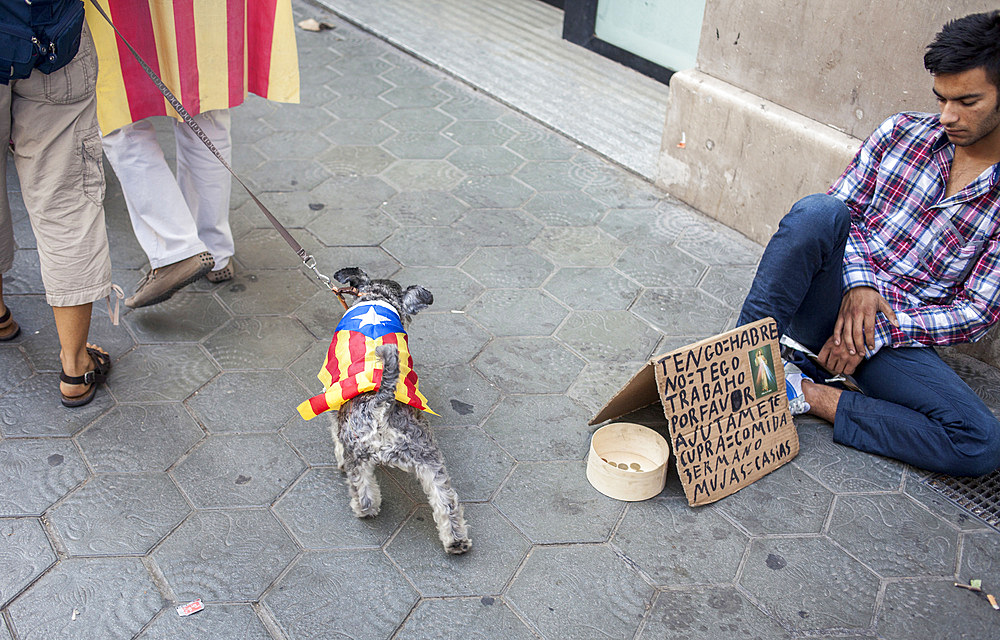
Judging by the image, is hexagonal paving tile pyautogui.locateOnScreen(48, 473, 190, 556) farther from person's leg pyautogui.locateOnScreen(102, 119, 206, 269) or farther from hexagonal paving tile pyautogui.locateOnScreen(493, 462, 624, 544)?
hexagonal paving tile pyautogui.locateOnScreen(493, 462, 624, 544)

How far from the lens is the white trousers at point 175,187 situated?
3.76 metres

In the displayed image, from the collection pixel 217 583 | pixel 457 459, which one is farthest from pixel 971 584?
pixel 217 583

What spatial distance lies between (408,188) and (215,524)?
2.72m

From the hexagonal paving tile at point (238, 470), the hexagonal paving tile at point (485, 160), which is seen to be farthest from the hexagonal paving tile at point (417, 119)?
the hexagonal paving tile at point (238, 470)

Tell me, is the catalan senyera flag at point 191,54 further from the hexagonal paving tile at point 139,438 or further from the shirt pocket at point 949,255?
the shirt pocket at point 949,255

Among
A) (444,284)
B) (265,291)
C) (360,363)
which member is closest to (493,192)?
(444,284)

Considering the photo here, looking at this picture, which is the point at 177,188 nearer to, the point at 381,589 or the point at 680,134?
the point at 381,589

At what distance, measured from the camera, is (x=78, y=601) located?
9.15 ft

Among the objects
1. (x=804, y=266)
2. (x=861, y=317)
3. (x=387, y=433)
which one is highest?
(x=804, y=266)

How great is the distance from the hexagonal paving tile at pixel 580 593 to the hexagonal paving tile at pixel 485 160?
3035 millimetres

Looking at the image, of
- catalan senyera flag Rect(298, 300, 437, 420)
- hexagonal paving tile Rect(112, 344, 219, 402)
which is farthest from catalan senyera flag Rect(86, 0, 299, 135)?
catalan senyera flag Rect(298, 300, 437, 420)

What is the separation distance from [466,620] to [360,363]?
95 centimetres

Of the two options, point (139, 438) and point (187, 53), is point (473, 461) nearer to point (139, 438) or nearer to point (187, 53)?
point (139, 438)

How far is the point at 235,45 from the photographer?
3842 millimetres
